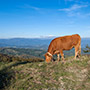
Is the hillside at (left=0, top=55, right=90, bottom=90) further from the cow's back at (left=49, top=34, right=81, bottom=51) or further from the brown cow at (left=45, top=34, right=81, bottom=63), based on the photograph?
the cow's back at (left=49, top=34, right=81, bottom=51)

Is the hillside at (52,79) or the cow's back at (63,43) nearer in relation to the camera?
the hillside at (52,79)

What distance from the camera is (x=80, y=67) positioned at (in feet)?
36.8

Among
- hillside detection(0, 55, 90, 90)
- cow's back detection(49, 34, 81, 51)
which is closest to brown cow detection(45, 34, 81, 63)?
cow's back detection(49, 34, 81, 51)

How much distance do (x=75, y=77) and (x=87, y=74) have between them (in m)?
1.24

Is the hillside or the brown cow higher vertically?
the brown cow

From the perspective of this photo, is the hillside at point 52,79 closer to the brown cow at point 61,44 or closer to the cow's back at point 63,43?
the brown cow at point 61,44

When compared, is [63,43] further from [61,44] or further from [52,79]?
[52,79]

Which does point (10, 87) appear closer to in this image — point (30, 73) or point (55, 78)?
point (30, 73)

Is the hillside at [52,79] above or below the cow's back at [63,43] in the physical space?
below

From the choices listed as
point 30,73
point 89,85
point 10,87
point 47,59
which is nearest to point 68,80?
point 89,85

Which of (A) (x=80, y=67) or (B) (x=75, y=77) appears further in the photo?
(A) (x=80, y=67)

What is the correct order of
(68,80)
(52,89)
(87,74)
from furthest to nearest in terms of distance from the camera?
(87,74)
(68,80)
(52,89)

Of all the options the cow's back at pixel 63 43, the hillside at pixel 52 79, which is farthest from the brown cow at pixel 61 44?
the hillside at pixel 52 79

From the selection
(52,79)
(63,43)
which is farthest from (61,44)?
(52,79)
